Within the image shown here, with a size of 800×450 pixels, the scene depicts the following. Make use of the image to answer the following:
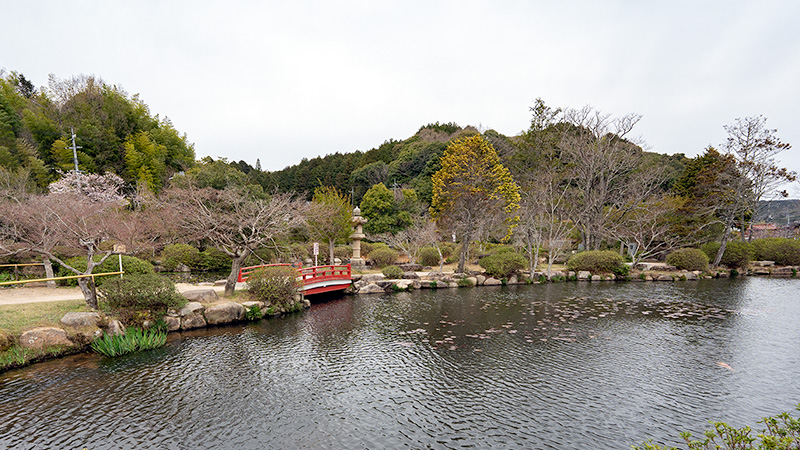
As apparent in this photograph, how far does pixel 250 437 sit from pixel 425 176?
3969 cm

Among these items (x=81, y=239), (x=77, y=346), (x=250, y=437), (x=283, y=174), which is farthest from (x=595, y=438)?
(x=283, y=174)

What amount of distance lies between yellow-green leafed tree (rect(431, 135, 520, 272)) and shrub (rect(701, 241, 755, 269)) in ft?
48.6

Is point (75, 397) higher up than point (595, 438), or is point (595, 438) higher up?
point (75, 397)

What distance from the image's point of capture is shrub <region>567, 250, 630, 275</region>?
76.1ft

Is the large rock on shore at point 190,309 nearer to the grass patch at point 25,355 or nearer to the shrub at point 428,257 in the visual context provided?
the grass patch at point 25,355

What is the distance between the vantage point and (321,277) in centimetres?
1673

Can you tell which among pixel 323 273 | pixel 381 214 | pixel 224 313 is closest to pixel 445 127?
pixel 381 214

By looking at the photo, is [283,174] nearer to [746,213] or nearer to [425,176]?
[425,176]

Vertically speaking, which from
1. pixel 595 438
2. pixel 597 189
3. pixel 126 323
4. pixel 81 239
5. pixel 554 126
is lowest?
pixel 595 438

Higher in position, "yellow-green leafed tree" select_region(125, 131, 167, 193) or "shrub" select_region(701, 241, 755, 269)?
"yellow-green leafed tree" select_region(125, 131, 167, 193)

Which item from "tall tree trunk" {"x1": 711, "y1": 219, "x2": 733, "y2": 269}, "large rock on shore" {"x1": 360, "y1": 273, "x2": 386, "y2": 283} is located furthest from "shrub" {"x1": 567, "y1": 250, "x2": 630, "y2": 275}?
"large rock on shore" {"x1": 360, "y1": 273, "x2": 386, "y2": 283}

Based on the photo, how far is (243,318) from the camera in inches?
504

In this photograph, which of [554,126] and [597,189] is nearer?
[597,189]

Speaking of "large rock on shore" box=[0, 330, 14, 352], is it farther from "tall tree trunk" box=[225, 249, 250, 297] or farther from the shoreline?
"tall tree trunk" box=[225, 249, 250, 297]
